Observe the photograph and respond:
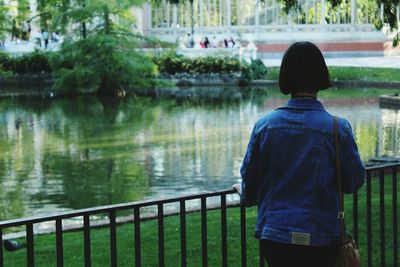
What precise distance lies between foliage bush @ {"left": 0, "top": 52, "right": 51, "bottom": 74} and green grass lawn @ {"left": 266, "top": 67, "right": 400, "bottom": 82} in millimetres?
11790

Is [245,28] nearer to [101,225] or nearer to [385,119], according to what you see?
[385,119]

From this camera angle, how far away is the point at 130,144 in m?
20.0

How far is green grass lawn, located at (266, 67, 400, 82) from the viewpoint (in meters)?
39.5

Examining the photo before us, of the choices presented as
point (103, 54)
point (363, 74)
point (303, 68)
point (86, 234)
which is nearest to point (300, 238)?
point (303, 68)

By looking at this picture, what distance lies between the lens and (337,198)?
4082mm

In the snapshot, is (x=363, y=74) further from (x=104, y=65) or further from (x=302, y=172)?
(x=302, y=172)

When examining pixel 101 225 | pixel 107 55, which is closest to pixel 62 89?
pixel 107 55

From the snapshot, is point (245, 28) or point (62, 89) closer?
point (62, 89)

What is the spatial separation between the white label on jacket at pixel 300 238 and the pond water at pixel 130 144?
27.3 feet

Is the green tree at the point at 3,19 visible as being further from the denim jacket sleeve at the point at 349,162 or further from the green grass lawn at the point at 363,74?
the denim jacket sleeve at the point at 349,162

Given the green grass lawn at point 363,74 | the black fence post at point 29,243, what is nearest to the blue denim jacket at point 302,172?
the black fence post at point 29,243

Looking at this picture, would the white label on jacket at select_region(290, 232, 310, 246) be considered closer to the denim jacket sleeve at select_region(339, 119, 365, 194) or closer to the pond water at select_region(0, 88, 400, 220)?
the denim jacket sleeve at select_region(339, 119, 365, 194)

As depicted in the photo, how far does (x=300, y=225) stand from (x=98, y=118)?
2300cm

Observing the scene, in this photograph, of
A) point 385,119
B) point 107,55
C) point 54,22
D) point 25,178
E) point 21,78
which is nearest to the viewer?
point 25,178
